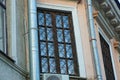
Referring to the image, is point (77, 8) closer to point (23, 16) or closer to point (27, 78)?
point (23, 16)

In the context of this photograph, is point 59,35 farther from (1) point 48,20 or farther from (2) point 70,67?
(2) point 70,67

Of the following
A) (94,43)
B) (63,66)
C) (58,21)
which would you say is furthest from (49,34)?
(94,43)

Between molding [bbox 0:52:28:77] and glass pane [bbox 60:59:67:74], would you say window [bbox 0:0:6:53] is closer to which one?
molding [bbox 0:52:28:77]

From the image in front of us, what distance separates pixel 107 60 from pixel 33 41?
3.65 metres

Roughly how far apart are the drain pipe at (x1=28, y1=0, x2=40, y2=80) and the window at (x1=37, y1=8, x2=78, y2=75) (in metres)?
0.76

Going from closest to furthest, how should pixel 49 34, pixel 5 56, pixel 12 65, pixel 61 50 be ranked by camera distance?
pixel 5 56, pixel 12 65, pixel 61 50, pixel 49 34

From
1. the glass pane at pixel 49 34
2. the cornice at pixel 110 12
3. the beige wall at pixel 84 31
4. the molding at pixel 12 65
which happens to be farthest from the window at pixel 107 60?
the molding at pixel 12 65

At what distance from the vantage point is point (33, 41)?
32.2ft

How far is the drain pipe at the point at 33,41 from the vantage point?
9.45m

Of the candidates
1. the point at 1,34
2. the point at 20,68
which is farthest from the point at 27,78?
the point at 1,34

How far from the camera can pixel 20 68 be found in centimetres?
961

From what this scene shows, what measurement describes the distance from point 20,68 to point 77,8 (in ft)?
9.61

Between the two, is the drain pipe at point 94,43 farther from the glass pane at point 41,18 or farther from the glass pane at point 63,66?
the glass pane at point 41,18

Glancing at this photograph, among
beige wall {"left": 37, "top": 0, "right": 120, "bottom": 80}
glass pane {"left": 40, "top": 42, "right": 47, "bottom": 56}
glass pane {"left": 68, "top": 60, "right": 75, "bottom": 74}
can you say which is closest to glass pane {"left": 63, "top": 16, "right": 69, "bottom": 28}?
beige wall {"left": 37, "top": 0, "right": 120, "bottom": 80}
